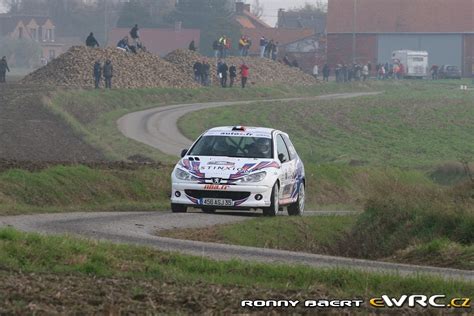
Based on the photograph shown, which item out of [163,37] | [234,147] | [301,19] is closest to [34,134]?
[234,147]

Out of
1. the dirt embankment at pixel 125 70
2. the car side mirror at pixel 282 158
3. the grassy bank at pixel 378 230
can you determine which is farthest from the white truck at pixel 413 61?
the car side mirror at pixel 282 158

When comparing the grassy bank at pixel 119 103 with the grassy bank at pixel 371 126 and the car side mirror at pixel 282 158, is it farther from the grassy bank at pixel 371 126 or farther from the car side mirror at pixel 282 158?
the car side mirror at pixel 282 158

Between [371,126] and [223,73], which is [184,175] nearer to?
[371,126]

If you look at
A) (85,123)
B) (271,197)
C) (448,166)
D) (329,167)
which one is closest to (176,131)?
(85,123)

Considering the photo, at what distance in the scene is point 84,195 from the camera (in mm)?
23328

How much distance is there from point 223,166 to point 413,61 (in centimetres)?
9505

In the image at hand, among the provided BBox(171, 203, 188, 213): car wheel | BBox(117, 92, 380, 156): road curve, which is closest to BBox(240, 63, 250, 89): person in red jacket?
BBox(117, 92, 380, 156): road curve

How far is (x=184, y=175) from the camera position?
66.0 feet

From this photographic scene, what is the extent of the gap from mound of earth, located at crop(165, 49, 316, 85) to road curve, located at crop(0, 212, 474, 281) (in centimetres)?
5992

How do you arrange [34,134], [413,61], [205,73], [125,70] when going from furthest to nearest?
[413,61]
[205,73]
[125,70]
[34,134]

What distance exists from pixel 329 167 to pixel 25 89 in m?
32.1

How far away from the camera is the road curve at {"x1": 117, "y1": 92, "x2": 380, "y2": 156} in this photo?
150ft

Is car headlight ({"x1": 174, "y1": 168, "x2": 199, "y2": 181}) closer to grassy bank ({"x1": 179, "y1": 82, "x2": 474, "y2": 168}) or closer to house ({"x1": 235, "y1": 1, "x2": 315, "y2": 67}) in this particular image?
grassy bank ({"x1": 179, "y1": 82, "x2": 474, "y2": 168})

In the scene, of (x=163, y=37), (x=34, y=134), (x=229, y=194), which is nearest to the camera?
(x=229, y=194)
